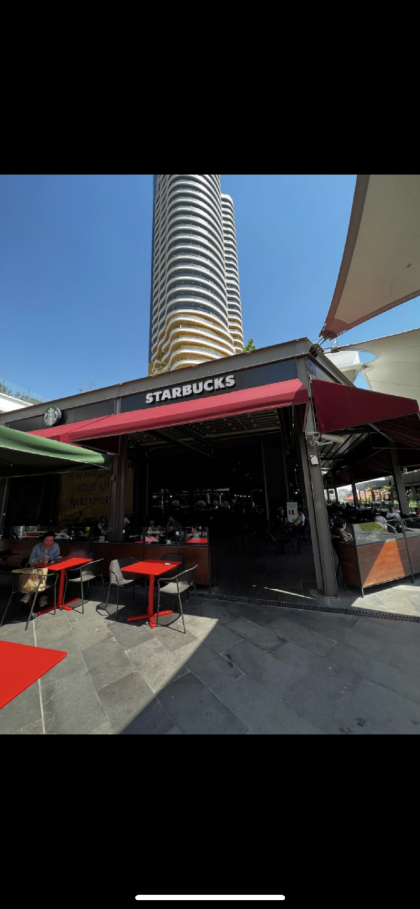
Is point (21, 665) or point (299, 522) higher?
point (299, 522)

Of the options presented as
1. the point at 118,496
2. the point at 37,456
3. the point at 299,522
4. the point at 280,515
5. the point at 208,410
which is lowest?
the point at 299,522

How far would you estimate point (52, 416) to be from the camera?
9.20 m

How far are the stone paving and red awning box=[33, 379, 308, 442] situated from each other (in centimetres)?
326

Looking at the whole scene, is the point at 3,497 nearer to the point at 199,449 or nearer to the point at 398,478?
the point at 199,449

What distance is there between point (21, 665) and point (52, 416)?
904cm

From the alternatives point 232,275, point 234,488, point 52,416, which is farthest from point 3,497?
point 232,275

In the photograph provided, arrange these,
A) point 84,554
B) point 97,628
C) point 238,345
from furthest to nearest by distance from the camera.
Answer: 1. point 238,345
2. point 84,554
3. point 97,628

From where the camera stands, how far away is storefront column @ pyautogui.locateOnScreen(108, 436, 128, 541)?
25.5ft

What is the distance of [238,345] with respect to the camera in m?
58.3

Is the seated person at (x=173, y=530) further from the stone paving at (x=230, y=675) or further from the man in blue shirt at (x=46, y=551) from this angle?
the man in blue shirt at (x=46, y=551)
